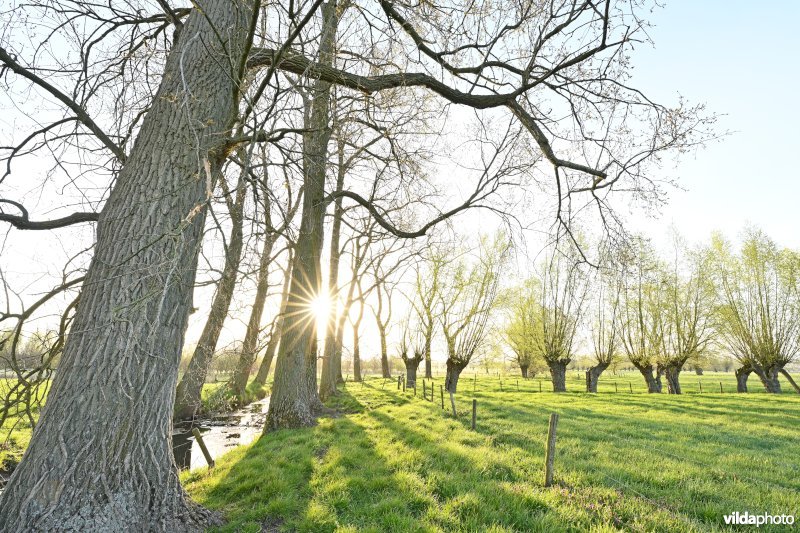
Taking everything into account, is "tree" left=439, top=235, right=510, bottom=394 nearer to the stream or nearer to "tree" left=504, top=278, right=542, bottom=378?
"tree" left=504, top=278, right=542, bottom=378

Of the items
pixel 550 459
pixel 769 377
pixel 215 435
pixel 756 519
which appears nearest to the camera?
pixel 756 519

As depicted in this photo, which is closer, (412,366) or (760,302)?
(412,366)

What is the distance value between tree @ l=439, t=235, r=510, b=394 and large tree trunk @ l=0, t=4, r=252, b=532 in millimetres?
17306

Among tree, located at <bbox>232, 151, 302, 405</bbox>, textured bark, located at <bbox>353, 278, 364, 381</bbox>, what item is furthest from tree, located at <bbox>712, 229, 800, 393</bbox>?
tree, located at <bbox>232, 151, 302, 405</bbox>

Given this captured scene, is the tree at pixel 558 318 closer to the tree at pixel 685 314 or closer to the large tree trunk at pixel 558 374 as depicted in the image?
the large tree trunk at pixel 558 374

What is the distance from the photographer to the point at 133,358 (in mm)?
3168

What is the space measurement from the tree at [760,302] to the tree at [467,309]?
618 inches

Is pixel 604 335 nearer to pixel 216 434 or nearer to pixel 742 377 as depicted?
pixel 742 377

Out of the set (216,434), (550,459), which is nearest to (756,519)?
(550,459)

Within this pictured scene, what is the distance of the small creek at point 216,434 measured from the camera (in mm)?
8547

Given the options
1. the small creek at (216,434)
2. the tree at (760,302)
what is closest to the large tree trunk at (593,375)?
the tree at (760,302)

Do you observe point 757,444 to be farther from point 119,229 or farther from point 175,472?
point 119,229

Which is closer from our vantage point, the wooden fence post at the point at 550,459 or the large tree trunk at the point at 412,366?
the wooden fence post at the point at 550,459

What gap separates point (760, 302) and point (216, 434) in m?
30.1
